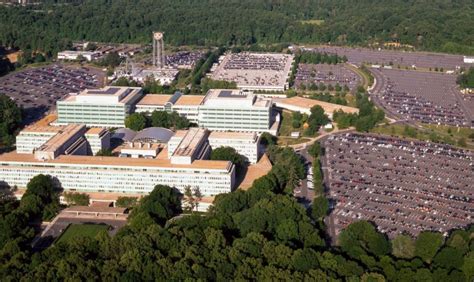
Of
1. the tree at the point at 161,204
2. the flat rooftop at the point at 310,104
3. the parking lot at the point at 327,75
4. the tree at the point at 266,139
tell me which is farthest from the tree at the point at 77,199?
the parking lot at the point at 327,75

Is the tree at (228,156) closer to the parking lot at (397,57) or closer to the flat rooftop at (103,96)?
the flat rooftop at (103,96)

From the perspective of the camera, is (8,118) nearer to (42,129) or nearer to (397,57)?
(42,129)

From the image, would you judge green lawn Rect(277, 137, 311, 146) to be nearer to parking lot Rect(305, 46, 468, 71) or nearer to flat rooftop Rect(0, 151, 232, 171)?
flat rooftop Rect(0, 151, 232, 171)

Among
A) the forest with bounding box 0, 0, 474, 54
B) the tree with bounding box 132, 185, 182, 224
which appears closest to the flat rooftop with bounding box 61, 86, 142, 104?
the tree with bounding box 132, 185, 182, 224

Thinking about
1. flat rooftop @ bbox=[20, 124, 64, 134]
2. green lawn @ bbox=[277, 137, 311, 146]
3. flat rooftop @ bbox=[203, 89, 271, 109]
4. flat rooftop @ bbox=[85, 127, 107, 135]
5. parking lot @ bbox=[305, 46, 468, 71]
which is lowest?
green lawn @ bbox=[277, 137, 311, 146]

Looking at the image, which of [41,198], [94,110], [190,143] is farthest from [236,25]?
[41,198]
